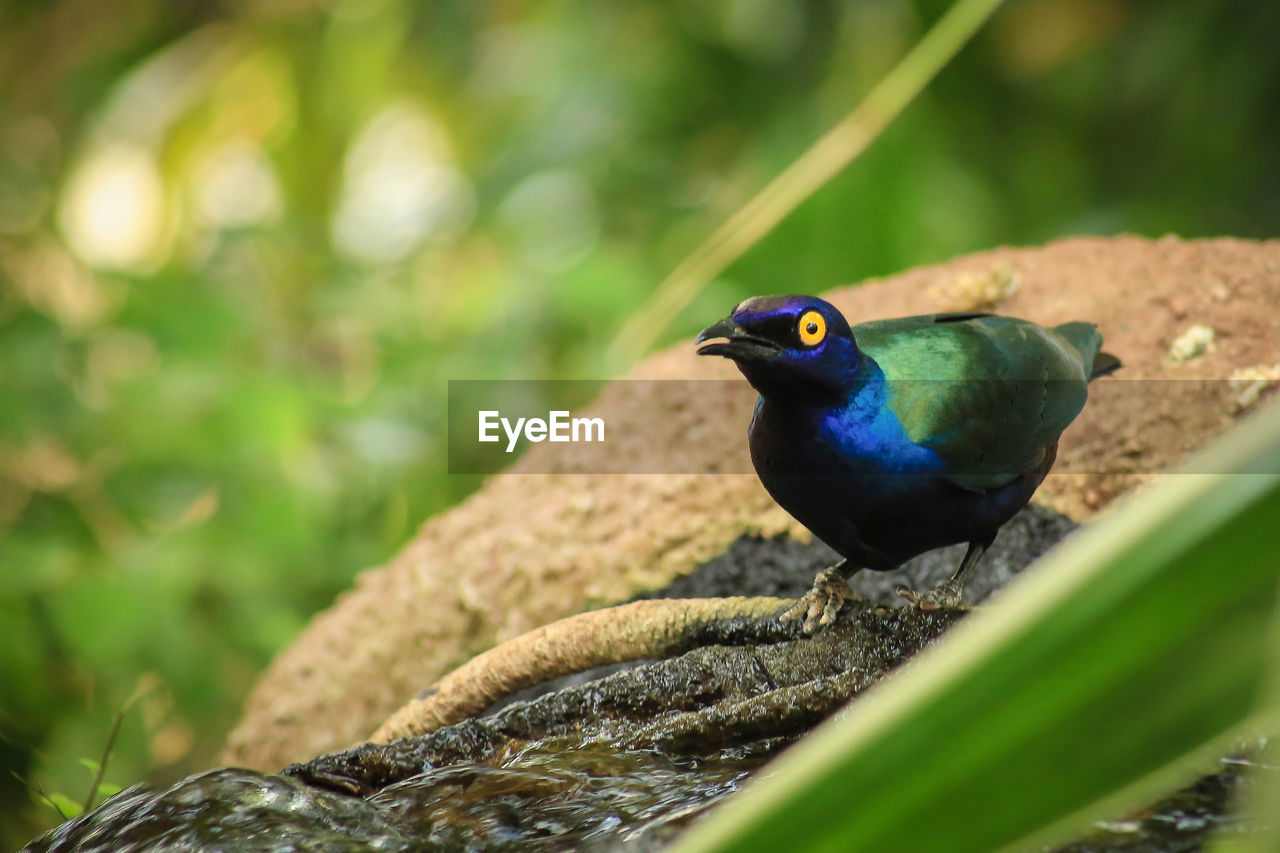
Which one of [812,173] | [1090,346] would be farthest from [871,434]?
[812,173]

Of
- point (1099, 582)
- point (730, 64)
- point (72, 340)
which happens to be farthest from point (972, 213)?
point (1099, 582)

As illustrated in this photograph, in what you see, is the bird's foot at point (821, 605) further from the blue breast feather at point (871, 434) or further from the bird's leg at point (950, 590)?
the blue breast feather at point (871, 434)

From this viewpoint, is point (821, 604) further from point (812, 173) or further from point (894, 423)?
point (812, 173)

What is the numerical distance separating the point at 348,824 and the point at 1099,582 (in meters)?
0.84

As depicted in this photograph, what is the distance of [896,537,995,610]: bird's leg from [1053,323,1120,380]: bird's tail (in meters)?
0.36

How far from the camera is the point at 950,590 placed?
1617 millimetres

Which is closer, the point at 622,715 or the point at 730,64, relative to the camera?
the point at 622,715

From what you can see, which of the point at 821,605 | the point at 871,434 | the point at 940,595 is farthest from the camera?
the point at 940,595

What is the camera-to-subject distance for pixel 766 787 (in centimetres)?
54

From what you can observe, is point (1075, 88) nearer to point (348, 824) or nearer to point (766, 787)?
point (348, 824)

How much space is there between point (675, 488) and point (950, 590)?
633 millimetres

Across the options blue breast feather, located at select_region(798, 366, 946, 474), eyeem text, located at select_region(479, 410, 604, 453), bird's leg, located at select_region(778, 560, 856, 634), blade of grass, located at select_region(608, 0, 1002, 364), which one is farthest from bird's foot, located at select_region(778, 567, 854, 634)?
blade of grass, located at select_region(608, 0, 1002, 364)

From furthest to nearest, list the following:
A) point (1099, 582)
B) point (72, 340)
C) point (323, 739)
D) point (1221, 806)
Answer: point (72, 340) → point (323, 739) → point (1221, 806) → point (1099, 582)

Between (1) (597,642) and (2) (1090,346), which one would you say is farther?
(2) (1090,346)
